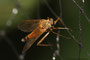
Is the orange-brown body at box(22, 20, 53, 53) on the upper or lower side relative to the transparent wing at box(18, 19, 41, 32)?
lower

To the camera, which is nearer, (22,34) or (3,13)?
(3,13)

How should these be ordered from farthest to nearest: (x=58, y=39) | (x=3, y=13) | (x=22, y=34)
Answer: (x=58, y=39)
(x=22, y=34)
(x=3, y=13)

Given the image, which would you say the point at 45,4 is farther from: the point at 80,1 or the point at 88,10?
the point at 88,10

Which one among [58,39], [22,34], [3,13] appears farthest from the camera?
[58,39]

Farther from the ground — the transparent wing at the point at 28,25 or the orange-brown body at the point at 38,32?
the transparent wing at the point at 28,25

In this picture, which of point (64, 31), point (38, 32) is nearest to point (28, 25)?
point (38, 32)

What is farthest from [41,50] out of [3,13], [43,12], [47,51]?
[3,13]

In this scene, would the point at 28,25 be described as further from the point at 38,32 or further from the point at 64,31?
the point at 64,31

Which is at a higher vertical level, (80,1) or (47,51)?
(80,1)
